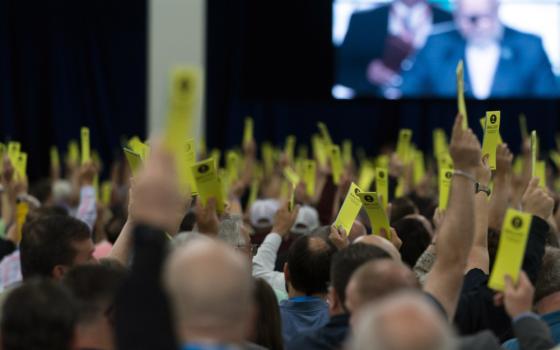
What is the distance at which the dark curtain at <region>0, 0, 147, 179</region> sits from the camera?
1557 centimetres

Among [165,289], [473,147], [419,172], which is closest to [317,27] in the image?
[419,172]

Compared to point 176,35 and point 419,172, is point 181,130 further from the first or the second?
point 176,35

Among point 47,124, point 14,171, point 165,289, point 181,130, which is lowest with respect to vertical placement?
point 47,124

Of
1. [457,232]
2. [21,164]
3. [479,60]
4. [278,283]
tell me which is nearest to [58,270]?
[278,283]

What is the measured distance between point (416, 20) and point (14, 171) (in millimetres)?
8941

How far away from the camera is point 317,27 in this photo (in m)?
15.5

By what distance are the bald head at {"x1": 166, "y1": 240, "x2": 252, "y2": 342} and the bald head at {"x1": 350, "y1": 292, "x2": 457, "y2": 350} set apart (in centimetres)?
25

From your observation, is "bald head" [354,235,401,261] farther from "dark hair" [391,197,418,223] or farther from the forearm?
"dark hair" [391,197,418,223]

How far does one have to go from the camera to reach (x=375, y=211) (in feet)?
14.7

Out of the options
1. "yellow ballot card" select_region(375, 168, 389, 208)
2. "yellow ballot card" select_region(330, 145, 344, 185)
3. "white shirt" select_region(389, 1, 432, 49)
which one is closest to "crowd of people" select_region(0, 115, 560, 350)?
"yellow ballot card" select_region(375, 168, 389, 208)

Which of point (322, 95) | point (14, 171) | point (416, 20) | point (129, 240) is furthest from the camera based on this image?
point (322, 95)

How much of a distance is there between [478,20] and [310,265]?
10.9 metres

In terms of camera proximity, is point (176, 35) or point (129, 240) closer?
point (129, 240)

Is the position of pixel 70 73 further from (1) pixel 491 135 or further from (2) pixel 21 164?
(1) pixel 491 135
